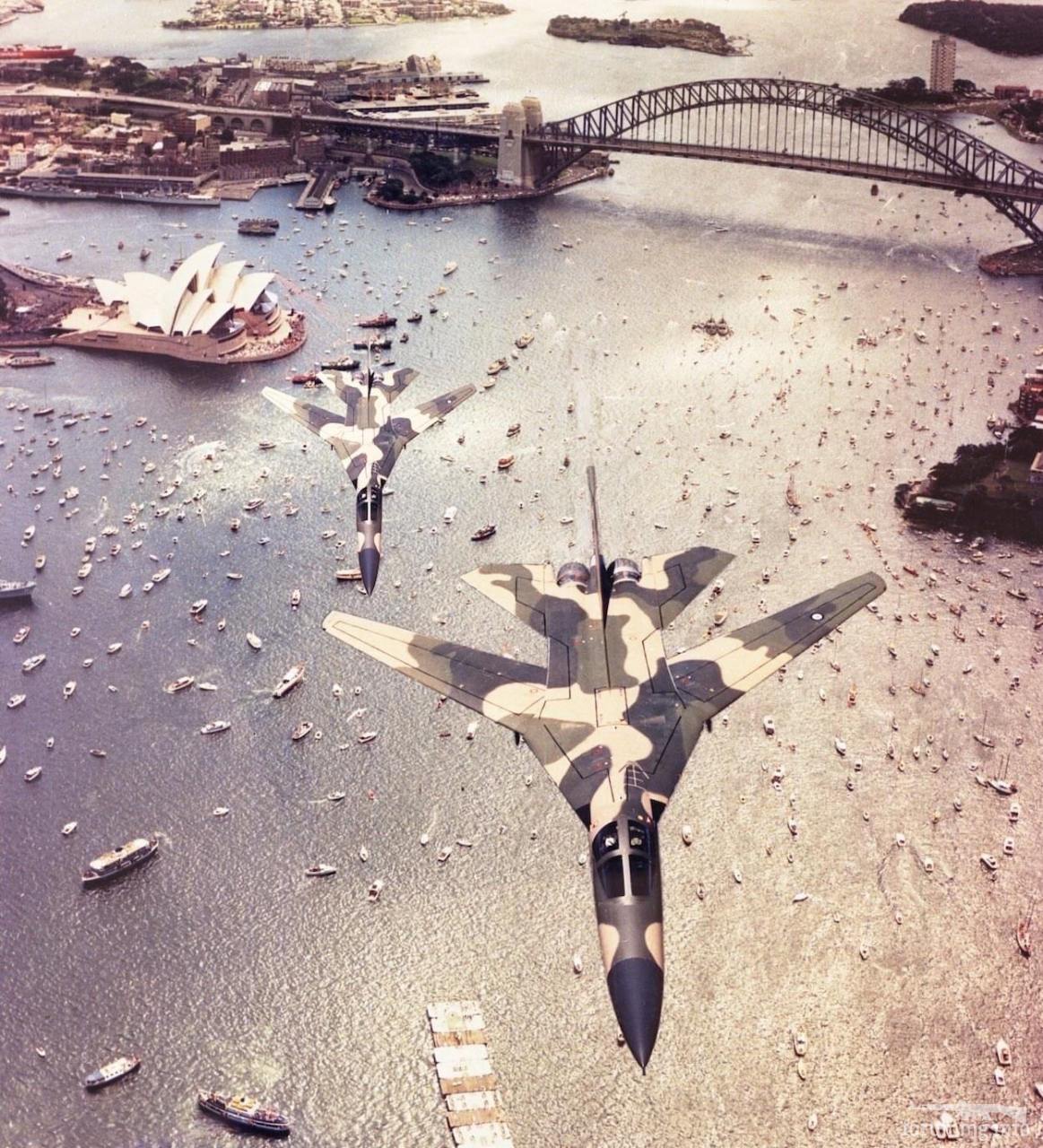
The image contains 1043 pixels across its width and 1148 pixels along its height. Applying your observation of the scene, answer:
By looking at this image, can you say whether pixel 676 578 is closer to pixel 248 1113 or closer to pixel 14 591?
pixel 248 1113

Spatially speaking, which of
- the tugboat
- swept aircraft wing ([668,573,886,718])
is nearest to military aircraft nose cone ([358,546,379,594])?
swept aircraft wing ([668,573,886,718])

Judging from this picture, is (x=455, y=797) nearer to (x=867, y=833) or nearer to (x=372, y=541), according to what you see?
(x=372, y=541)

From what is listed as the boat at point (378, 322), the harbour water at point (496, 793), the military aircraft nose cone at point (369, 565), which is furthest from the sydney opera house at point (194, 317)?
the military aircraft nose cone at point (369, 565)

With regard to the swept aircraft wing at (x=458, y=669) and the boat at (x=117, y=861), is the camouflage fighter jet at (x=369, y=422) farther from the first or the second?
the boat at (x=117, y=861)

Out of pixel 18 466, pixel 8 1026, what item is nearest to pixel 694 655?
pixel 8 1026

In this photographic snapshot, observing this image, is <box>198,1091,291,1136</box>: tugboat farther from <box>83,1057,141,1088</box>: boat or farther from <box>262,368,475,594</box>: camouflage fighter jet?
<box>262,368,475,594</box>: camouflage fighter jet
